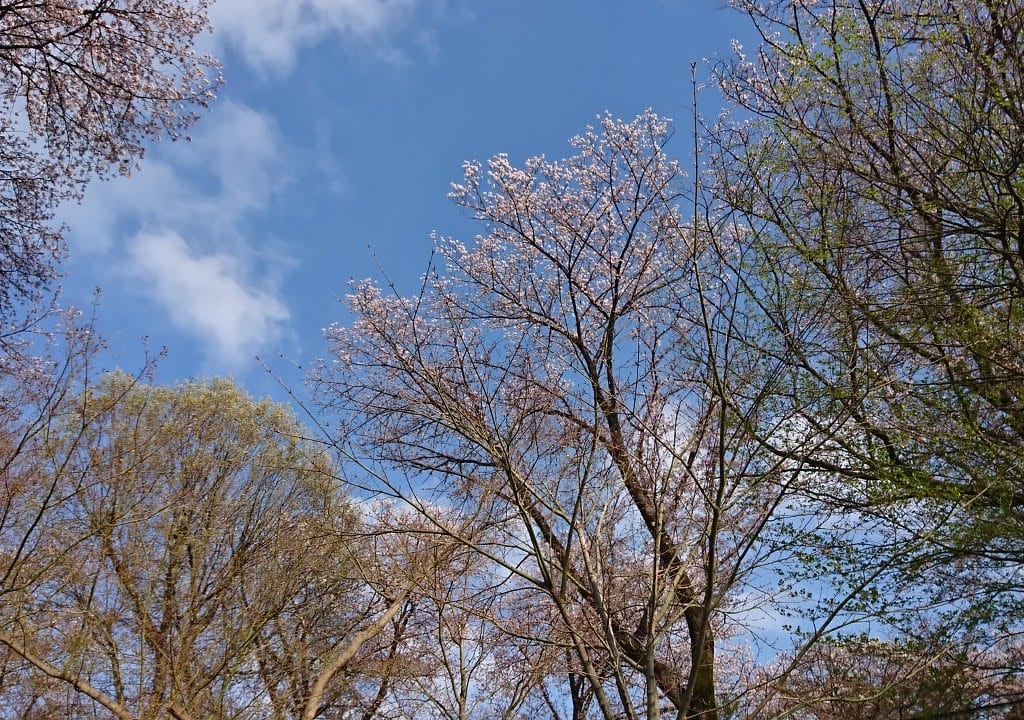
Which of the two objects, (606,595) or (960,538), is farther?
(606,595)

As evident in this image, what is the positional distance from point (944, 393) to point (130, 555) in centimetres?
787

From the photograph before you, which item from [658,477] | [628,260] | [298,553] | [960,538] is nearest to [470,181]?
[628,260]

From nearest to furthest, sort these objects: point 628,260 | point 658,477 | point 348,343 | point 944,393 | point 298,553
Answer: point 658,477
point 944,393
point 298,553
point 628,260
point 348,343

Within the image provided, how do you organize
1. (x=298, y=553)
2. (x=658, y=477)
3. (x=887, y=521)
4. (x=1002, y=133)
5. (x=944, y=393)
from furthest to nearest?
(x=298, y=553) < (x=887, y=521) < (x=944, y=393) < (x=658, y=477) < (x=1002, y=133)

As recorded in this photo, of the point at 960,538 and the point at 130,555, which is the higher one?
the point at 130,555

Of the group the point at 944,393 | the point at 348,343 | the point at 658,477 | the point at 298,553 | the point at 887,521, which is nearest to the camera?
the point at 658,477

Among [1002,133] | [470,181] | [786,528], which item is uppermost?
[470,181]

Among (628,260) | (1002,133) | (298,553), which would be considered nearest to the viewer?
(1002,133)

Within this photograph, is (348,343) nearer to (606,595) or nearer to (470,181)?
Answer: (470,181)

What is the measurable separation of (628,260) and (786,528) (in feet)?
13.1

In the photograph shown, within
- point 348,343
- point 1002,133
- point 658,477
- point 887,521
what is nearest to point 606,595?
point 658,477

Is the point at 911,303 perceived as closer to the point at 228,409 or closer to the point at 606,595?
the point at 606,595

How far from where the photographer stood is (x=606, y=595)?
5.79m

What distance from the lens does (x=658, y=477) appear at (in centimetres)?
521
